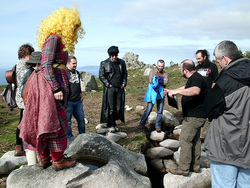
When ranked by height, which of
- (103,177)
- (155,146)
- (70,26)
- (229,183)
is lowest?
(155,146)

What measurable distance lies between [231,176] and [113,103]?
162 inches

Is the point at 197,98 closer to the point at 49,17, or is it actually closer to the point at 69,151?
the point at 69,151

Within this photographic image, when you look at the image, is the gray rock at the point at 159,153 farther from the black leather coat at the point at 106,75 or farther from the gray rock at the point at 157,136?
the black leather coat at the point at 106,75

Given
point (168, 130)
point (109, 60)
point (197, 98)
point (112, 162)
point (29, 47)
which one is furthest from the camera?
point (168, 130)

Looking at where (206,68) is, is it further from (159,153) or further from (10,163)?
(10,163)

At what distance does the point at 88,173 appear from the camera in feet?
11.7

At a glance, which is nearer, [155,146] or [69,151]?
[69,151]

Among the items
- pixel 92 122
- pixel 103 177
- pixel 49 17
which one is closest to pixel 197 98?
pixel 103 177

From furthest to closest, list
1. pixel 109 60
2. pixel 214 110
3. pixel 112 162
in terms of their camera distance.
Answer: pixel 109 60 → pixel 112 162 → pixel 214 110

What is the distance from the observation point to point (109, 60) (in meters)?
6.48

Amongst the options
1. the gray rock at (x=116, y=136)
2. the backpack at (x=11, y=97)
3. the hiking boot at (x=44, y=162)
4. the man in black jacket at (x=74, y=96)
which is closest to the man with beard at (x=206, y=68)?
the gray rock at (x=116, y=136)

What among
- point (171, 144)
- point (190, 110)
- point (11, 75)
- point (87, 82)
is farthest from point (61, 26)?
point (87, 82)

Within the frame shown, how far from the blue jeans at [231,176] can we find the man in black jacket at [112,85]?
151 inches

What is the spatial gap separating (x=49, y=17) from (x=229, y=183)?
3364 millimetres
